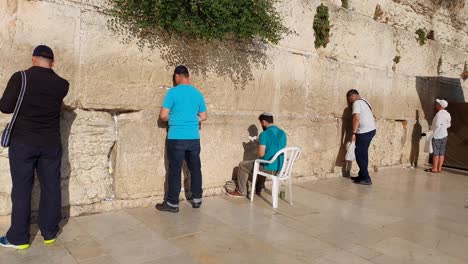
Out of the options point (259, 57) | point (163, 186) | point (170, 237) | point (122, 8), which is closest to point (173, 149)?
point (163, 186)

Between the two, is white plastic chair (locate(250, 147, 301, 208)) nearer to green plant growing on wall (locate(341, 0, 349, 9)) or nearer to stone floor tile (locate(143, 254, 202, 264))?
stone floor tile (locate(143, 254, 202, 264))

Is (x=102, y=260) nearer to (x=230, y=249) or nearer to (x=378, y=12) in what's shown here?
(x=230, y=249)

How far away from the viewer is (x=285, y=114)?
6129 mm

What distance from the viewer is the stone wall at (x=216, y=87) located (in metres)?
3.96

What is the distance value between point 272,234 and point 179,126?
1574mm

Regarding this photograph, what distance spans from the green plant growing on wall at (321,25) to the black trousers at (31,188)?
4.67 meters

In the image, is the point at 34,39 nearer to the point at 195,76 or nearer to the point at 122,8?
the point at 122,8

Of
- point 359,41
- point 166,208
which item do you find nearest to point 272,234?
point 166,208

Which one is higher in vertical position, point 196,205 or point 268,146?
point 268,146

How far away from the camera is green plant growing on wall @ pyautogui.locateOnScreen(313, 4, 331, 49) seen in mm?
6480

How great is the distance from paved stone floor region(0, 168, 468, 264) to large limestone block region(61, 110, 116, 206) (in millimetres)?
274

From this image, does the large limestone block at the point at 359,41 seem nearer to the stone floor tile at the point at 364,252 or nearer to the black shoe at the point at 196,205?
the black shoe at the point at 196,205

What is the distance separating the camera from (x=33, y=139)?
3.18 m

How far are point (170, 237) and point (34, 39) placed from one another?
2.35 meters
